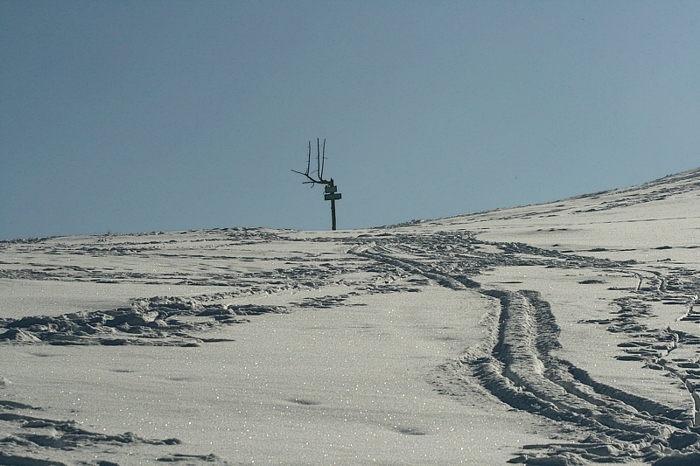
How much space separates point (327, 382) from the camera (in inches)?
198

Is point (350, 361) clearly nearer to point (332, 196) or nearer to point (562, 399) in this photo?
point (562, 399)

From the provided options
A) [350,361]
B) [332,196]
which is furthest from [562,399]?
[332,196]

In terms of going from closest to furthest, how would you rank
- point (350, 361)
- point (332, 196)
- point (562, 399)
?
point (562, 399), point (350, 361), point (332, 196)

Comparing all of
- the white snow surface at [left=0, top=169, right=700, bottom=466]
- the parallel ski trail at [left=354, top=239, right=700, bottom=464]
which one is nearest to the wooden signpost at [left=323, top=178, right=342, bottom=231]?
the white snow surface at [left=0, top=169, right=700, bottom=466]

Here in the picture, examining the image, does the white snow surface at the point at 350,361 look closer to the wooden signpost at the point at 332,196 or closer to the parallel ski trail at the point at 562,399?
the parallel ski trail at the point at 562,399

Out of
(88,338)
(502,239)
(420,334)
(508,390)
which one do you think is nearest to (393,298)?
(420,334)

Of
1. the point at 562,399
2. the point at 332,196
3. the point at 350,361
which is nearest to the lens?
the point at 562,399

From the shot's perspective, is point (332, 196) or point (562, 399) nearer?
point (562, 399)

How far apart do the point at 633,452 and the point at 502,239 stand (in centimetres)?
1321

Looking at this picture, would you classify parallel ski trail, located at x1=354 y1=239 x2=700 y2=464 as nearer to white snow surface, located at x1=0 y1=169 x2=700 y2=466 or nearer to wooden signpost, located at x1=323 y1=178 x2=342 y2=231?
white snow surface, located at x1=0 y1=169 x2=700 y2=466

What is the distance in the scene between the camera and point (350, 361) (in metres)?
5.70

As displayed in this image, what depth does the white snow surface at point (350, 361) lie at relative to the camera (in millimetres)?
3754

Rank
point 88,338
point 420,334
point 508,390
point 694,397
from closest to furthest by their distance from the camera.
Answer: point 694,397 < point 508,390 < point 88,338 < point 420,334

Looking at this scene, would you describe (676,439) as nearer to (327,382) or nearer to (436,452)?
(436,452)
